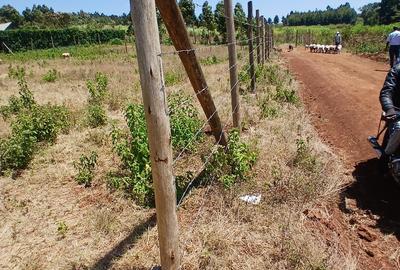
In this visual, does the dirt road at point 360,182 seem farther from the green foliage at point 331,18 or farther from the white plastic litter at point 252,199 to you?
the green foliage at point 331,18

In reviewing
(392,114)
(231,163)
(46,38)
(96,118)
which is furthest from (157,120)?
(46,38)

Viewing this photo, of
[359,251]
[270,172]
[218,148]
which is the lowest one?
[359,251]

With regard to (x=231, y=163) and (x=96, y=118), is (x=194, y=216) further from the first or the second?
(x=96, y=118)

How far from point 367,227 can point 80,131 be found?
5256 mm

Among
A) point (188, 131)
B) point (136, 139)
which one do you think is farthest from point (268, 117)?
point (136, 139)

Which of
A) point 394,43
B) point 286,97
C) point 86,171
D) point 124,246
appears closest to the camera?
point 124,246

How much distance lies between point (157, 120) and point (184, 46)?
1380mm

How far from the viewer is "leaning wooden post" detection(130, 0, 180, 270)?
1.91 metres

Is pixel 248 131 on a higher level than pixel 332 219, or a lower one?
higher

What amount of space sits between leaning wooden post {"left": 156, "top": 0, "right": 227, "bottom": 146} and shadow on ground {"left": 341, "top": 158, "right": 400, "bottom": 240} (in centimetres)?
192

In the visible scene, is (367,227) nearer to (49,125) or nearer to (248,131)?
(248,131)

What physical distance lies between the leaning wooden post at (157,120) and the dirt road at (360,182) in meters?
1.80

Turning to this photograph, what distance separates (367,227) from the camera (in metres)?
3.69

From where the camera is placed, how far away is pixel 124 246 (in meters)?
3.42
